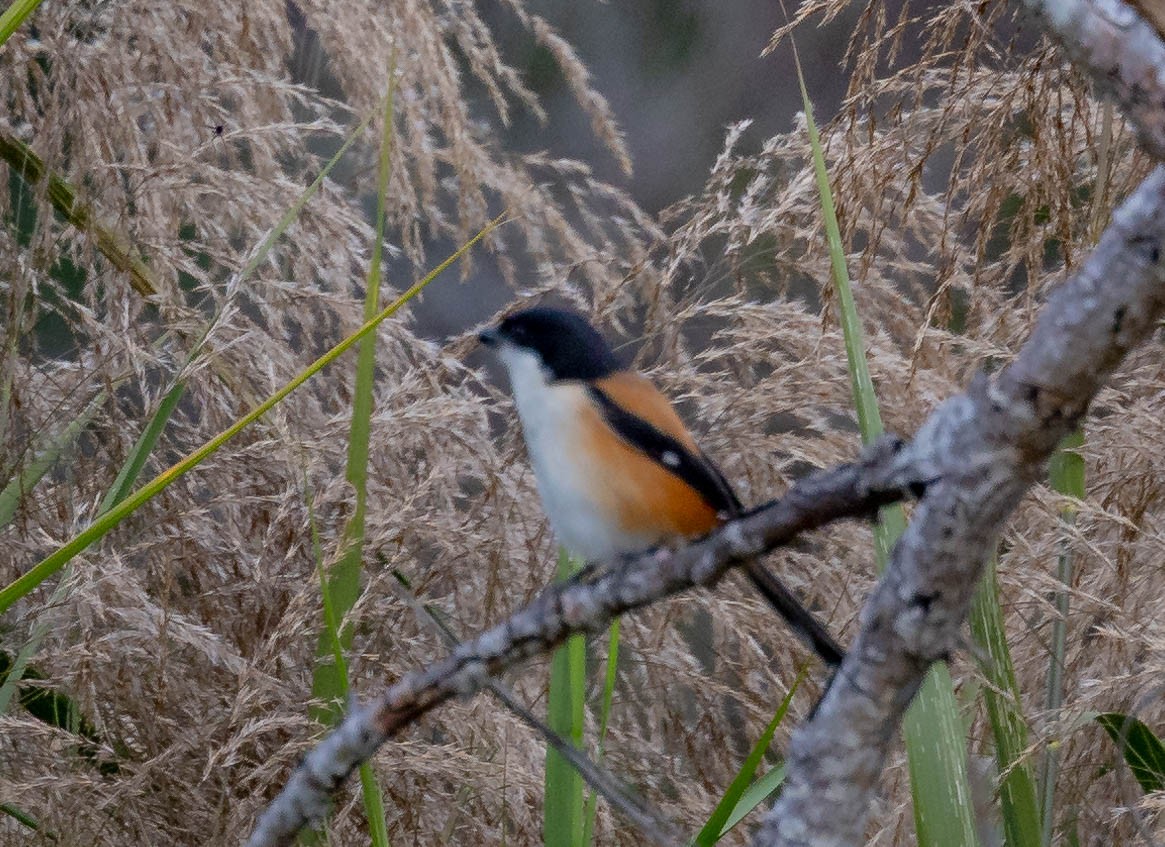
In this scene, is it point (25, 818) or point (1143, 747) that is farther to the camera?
point (25, 818)

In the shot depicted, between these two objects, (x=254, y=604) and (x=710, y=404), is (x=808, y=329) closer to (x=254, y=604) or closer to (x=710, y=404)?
(x=710, y=404)

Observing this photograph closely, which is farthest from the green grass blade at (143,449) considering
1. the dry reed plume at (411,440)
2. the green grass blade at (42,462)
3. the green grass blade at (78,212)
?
the green grass blade at (78,212)

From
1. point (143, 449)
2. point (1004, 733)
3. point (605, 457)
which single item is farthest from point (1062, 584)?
point (143, 449)

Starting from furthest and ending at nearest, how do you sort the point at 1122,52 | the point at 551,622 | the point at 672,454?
the point at 672,454 < the point at 551,622 < the point at 1122,52

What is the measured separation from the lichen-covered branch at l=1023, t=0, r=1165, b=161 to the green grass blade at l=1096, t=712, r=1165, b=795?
0.82 meters

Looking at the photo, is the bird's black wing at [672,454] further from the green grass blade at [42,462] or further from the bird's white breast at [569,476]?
the green grass blade at [42,462]

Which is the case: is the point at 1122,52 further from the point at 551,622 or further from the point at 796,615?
Answer: the point at 796,615

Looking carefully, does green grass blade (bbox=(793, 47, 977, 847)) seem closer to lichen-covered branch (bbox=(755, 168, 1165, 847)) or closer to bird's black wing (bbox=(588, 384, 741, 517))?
lichen-covered branch (bbox=(755, 168, 1165, 847))

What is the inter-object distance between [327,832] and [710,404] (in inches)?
31.1

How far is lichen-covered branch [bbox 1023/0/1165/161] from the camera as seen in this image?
2.19 ft

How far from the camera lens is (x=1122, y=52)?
69 cm

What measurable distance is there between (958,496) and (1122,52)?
25 cm

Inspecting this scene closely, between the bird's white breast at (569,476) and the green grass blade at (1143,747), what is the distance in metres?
0.53

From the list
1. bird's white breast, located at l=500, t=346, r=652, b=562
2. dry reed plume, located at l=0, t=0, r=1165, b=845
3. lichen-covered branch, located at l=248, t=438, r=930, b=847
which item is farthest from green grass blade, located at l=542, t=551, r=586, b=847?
dry reed plume, located at l=0, t=0, r=1165, b=845
